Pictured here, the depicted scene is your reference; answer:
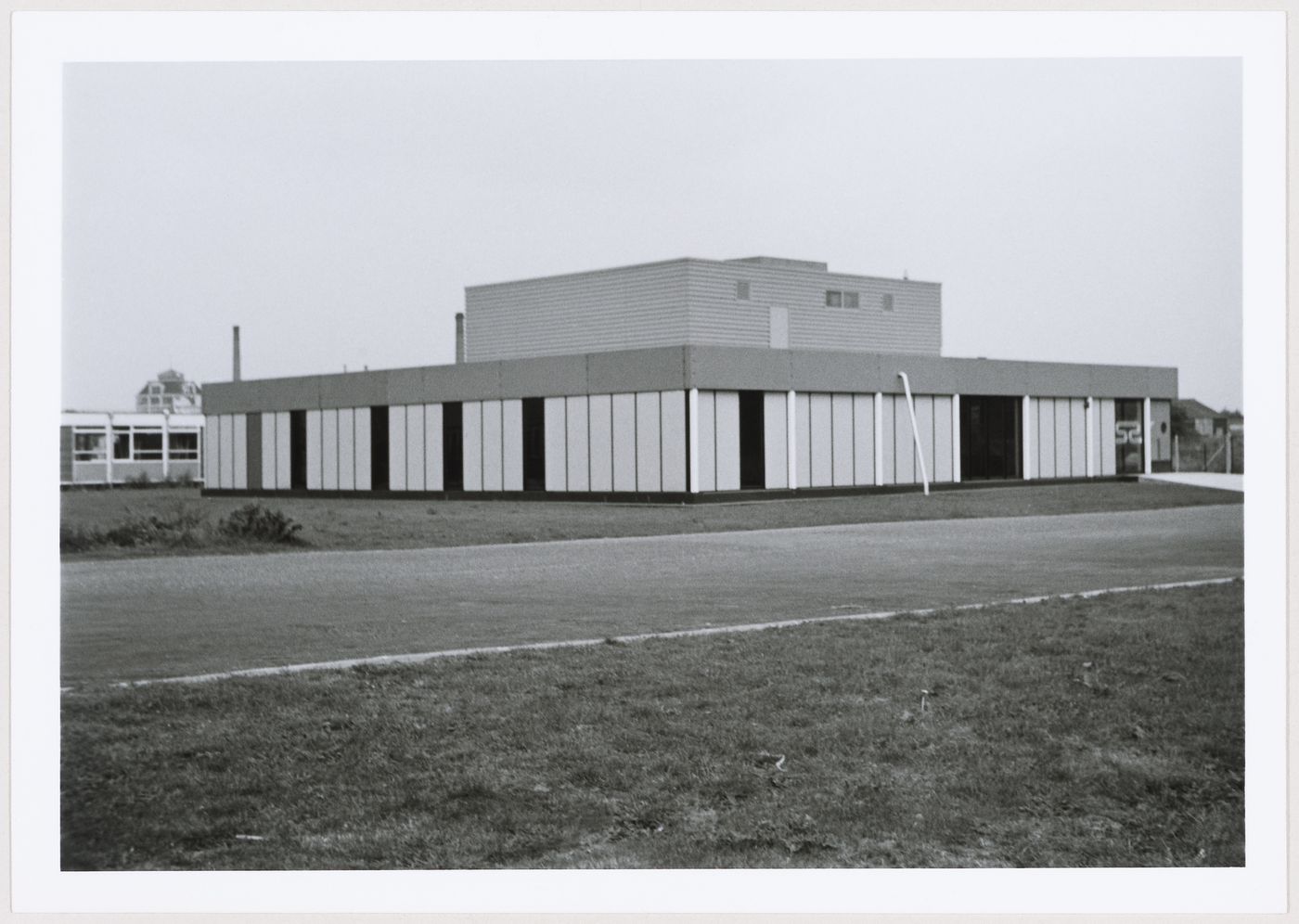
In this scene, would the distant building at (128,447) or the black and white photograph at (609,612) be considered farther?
the distant building at (128,447)

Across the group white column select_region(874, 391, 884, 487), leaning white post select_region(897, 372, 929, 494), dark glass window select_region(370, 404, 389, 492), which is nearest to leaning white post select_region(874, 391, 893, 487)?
white column select_region(874, 391, 884, 487)

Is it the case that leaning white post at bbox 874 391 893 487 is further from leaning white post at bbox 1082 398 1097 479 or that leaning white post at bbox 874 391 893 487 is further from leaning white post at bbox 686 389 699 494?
leaning white post at bbox 686 389 699 494

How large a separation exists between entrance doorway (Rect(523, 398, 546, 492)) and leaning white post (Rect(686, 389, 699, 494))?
483cm

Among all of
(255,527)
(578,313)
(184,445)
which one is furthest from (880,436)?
(184,445)

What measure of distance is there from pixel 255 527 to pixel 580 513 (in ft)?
30.5

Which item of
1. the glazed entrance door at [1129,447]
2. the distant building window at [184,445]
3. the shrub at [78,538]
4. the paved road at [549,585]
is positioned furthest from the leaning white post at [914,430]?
the shrub at [78,538]

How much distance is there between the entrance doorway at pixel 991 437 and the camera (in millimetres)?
38406

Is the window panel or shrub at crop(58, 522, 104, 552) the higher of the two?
the window panel

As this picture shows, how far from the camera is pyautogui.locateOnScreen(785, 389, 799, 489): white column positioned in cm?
3481

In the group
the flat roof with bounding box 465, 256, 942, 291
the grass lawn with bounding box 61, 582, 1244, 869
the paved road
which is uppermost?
the flat roof with bounding box 465, 256, 942, 291

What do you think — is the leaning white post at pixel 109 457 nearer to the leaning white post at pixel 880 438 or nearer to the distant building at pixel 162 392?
the distant building at pixel 162 392

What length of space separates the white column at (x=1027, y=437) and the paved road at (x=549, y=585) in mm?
15030

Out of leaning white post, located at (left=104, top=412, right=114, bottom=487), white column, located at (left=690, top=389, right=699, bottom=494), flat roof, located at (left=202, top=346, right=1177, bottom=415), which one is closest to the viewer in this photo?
leaning white post, located at (left=104, top=412, right=114, bottom=487)

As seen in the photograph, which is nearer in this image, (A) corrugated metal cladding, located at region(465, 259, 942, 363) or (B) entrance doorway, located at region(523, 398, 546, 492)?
(B) entrance doorway, located at region(523, 398, 546, 492)
